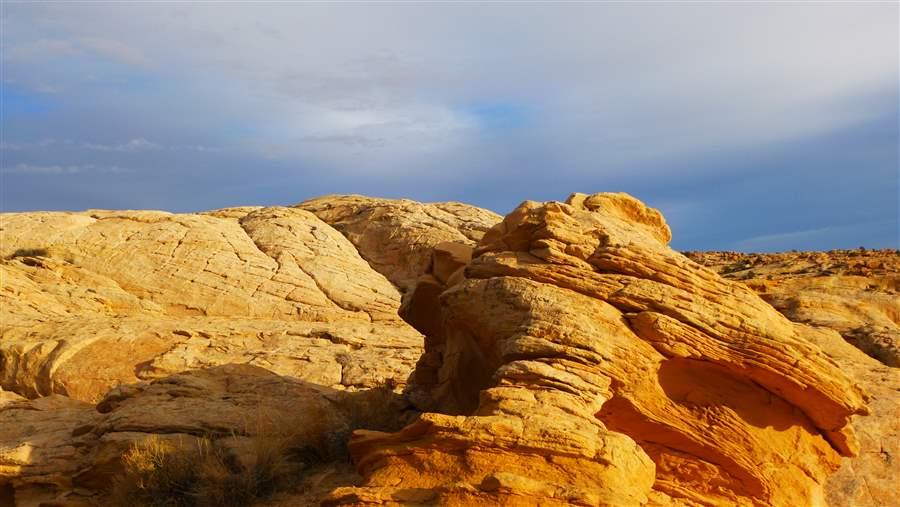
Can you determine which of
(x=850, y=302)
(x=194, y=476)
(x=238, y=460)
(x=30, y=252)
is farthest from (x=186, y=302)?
(x=850, y=302)

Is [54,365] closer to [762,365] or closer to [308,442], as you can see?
[308,442]

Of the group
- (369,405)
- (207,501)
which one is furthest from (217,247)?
(207,501)

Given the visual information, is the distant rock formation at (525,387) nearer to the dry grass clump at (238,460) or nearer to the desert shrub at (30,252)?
the dry grass clump at (238,460)

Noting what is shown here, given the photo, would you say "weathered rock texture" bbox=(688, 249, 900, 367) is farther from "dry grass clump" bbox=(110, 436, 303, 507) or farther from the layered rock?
"dry grass clump" bbox=(110, 436, 303, 507)

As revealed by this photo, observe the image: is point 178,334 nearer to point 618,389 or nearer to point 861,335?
point 618,389

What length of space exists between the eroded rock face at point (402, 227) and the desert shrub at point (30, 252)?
8.76 meters

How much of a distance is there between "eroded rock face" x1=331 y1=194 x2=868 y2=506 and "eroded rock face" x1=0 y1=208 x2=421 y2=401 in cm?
590

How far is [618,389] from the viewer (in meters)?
12.0

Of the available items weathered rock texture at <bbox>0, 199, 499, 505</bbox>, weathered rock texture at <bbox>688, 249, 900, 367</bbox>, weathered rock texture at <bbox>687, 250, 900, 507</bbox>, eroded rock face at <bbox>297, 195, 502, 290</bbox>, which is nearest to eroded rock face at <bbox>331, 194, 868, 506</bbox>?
weathered rock texture at <bbox>687, 250, 900, 507</bbox>

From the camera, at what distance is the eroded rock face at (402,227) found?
28.3 meters

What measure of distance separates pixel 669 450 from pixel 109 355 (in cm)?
1138

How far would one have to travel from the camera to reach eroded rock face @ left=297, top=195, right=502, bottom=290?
28.3m

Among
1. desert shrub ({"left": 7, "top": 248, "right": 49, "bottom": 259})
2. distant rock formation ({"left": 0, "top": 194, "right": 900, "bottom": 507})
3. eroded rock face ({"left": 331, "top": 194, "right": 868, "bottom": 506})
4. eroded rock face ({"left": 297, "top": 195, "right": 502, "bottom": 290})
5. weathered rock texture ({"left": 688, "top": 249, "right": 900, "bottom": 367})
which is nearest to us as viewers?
eroded rock face ({"left": 331, "top": 194, "right": 868, "bottom": 506})

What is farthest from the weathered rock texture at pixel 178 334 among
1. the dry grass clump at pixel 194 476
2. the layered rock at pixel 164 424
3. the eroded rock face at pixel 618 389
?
the eroded rock face at pixel 618 389
